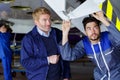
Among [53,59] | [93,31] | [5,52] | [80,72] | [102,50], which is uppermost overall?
[93,31]

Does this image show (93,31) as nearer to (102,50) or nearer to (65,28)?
(102,50)

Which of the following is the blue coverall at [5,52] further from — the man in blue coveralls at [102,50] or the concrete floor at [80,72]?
the man in blue coveralls at [102,50]

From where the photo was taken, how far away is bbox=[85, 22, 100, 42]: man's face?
3047 mm

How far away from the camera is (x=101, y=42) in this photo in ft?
10.2

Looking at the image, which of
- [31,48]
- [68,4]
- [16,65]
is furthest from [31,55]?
[16,65]

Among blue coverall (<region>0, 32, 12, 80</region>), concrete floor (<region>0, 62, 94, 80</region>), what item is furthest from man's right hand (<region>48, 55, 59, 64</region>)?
concrete floor (<region>0, 62, 94, 80</region>)

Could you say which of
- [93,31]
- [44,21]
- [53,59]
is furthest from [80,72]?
[93,31]

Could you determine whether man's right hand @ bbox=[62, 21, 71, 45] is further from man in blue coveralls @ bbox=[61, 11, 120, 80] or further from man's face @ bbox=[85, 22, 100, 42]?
man's face @ bbox=[85, 22, 100, 42]

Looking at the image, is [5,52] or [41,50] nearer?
[41,50]

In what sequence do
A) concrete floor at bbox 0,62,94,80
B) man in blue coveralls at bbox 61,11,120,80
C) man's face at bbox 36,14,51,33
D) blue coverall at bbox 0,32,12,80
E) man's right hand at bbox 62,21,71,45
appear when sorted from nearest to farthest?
man in blue coveralls at bbox 61,11,120,80
man's right hand at bbox 62,21,71,45
man's face at bbox 36,14,51,33
blue coverall at bbox 0,32,12,80
concrete floor at bbox 0,62,94,80

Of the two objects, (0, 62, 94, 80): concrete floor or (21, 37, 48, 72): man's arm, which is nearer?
(21, 37, 48, 72): man's arm

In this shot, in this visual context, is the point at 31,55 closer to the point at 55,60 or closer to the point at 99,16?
the point at 55,60

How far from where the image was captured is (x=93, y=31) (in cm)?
304

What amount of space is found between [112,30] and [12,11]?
11.5m
